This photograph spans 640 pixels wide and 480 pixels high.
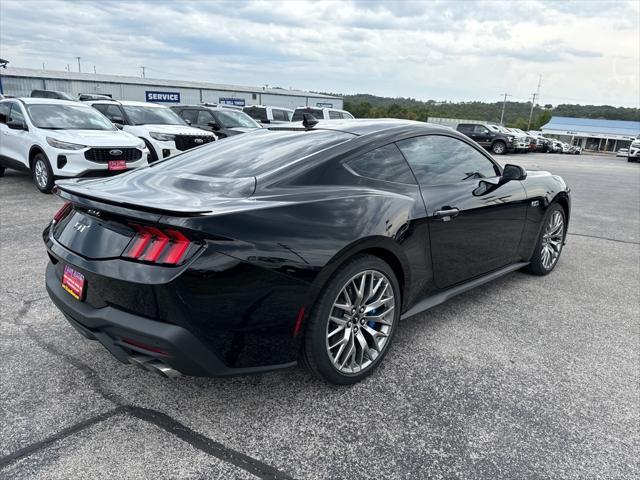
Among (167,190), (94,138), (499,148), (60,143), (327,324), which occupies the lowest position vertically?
(499,148)

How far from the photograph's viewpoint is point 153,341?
84.6 inches

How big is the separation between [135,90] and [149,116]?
32989 millimetres

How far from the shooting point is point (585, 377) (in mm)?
3002

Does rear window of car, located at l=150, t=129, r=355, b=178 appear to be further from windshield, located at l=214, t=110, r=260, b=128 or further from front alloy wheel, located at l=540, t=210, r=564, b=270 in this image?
windshield, located at l=214, t=110, r=260, b=128

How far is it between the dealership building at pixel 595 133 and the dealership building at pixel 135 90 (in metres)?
40.2

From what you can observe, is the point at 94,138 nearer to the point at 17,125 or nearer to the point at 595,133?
the point at 17,125

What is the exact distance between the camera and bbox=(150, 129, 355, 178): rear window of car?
9.36ft

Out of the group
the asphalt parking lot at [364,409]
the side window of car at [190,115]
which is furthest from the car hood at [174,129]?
the asphalt parking lot at [364,409]

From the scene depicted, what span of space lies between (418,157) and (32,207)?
6.41 metres

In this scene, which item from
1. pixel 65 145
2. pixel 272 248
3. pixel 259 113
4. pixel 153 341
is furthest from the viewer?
pixel 259 113

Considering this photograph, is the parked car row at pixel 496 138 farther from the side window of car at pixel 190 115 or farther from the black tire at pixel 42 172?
the black tire at pixel 42 172

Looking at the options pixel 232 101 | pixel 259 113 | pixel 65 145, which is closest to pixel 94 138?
pixel 65 145

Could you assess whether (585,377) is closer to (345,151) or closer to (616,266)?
(345,151)

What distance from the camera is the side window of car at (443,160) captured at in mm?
3299
